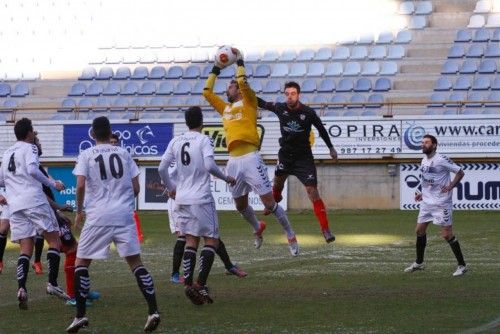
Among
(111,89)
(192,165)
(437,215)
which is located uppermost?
(192,165)

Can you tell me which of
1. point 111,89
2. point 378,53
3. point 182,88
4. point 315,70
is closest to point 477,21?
point 378,53

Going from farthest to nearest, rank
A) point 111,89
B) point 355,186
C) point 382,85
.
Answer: point 111,89, point 382,85, point 355,186

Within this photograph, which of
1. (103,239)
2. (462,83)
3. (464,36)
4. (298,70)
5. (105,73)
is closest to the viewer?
(103,239)

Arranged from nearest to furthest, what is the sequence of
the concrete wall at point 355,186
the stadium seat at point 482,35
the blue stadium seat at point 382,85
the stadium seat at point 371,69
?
the concrete wall at point 355,186 → the blue stadium seat at point 382,85 → the stadium seat at point 482,35 → the stadium seat at point 371,69

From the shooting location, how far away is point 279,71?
36.0m

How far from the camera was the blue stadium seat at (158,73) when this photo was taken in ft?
122

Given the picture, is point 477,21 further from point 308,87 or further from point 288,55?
point 288,55

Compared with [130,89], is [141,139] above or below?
below

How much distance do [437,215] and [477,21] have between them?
73.0 ft

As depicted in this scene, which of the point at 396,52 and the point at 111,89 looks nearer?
the point at 396,52

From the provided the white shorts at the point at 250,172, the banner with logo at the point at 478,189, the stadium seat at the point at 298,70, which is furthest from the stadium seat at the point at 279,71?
the white shorts at the point at 250,172

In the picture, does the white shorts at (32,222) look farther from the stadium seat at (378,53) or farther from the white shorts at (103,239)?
the stadium seat at (378,53)

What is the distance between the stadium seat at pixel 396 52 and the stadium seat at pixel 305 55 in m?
2.69

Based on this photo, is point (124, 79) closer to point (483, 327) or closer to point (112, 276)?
point (112, 276)
